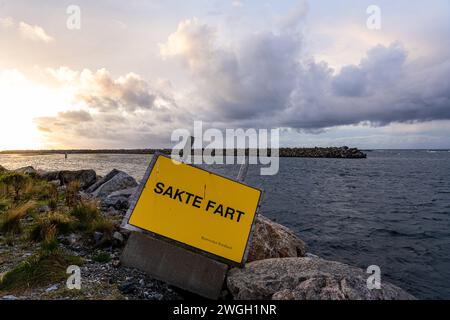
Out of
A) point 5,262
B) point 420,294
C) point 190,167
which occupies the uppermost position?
point 190,167

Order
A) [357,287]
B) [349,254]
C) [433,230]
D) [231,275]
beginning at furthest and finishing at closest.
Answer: [433,230] < [349,254] < [231,275] < [357,287]

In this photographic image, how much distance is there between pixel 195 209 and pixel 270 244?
9.19ft

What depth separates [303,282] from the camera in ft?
15.2

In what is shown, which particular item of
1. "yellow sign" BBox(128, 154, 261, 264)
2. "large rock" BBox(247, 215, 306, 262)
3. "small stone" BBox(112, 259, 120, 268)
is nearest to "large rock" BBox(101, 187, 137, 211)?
"small stone" BBox(112, 259, 120, 268)

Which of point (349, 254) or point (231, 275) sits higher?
point (231, 275)

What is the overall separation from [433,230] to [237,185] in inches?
552

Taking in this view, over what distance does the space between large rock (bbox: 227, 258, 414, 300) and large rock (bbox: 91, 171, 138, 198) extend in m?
11.5

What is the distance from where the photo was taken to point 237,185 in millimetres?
5871

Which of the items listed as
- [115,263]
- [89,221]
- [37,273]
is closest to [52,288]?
[37,273]

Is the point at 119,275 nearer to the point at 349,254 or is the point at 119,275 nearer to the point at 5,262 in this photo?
the point at 5,262

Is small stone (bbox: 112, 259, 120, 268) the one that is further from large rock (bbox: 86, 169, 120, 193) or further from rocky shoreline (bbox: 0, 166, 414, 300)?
large rock (bbox: 86, 169, 120, 193)

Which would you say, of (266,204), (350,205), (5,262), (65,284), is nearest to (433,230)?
Result: (350,205)

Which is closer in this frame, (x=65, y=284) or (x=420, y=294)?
(x=65, y=284)
